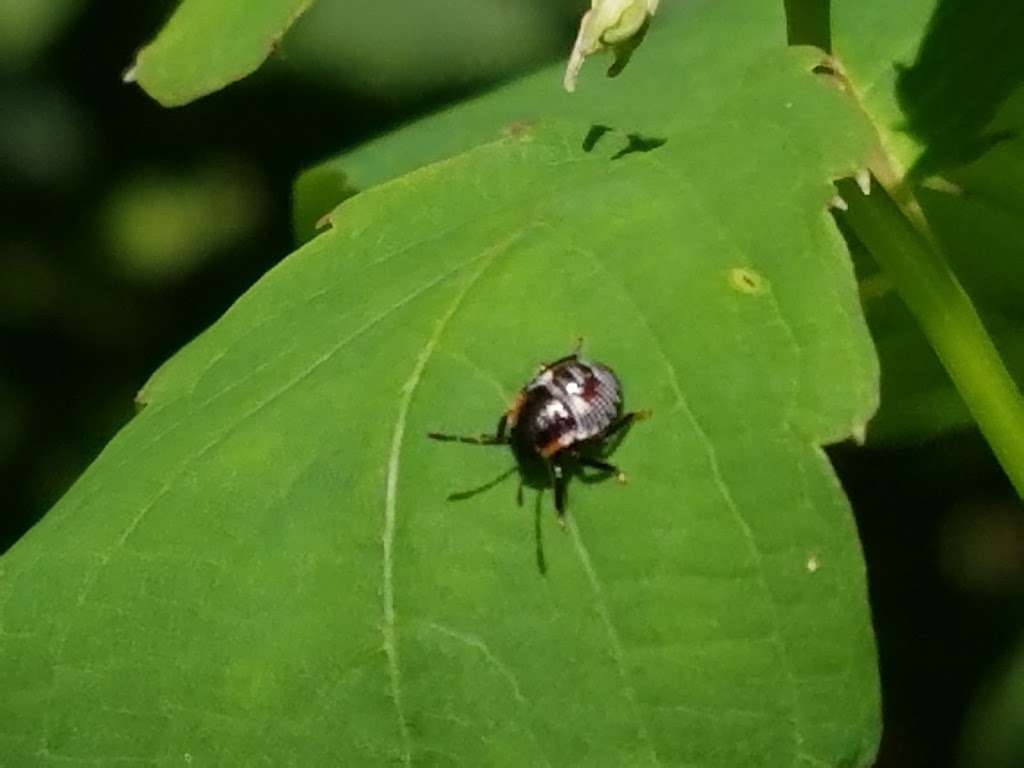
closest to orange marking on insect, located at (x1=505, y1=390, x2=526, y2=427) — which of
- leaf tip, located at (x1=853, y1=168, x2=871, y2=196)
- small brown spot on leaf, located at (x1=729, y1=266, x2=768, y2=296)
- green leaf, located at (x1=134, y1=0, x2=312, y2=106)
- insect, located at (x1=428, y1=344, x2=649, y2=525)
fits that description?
insect, located at (x1=428, y1=344, x2=649, y2=525)

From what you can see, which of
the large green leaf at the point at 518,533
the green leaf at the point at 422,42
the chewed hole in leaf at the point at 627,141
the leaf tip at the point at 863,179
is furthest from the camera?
the green leaf at the point at 422,42

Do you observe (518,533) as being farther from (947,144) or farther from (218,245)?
(218,245)

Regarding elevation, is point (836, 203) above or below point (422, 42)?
above

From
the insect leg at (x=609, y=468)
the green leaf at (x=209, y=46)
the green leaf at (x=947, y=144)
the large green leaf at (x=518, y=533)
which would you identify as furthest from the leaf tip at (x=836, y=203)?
the green leaf at (x=209, y=46)

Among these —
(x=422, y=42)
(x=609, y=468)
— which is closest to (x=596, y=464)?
(x=609, y=468)

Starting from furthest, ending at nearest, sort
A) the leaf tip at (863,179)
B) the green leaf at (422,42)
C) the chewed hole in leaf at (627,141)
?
the green leaf at (422,42), the chewed hole in leaf at (627,141), the leaf tip at (863,179)

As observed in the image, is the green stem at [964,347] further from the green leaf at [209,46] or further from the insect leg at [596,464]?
the green leaf at [209,46]
